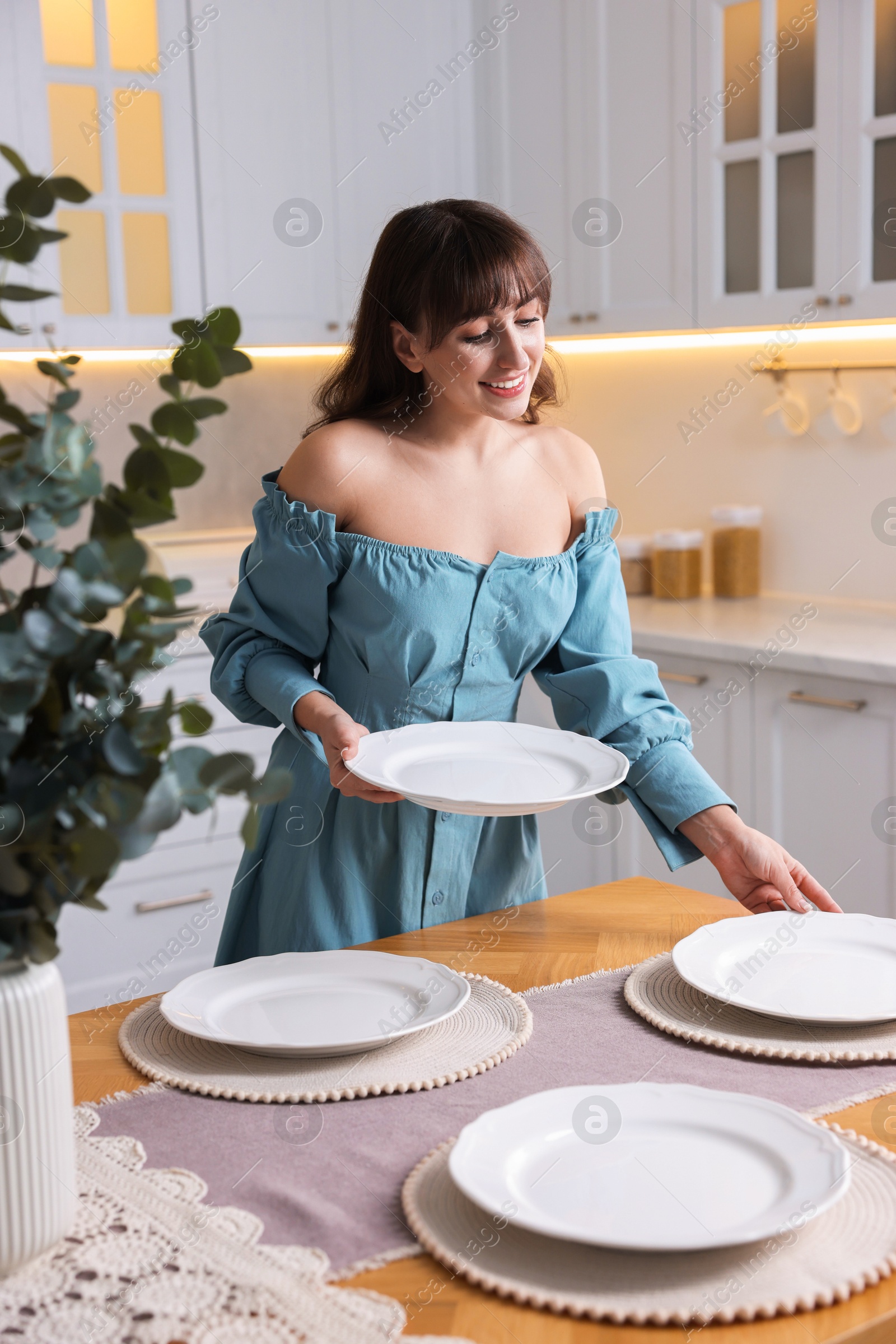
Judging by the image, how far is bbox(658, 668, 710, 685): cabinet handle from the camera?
2.60 m

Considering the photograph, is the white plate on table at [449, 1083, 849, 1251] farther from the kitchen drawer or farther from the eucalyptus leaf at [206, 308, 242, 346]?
the kitchen drawer

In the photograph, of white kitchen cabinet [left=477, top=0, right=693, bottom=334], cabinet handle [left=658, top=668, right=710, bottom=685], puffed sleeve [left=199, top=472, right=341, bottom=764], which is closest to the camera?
puffed sleeve [left=199, top=472, right=341, bottom=764]

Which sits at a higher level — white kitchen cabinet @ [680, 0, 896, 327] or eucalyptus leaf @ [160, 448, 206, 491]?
white kitchen cabinet @ [680, 0, 896, 327]

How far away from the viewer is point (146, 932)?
293 cm

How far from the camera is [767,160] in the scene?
2578 millimetres

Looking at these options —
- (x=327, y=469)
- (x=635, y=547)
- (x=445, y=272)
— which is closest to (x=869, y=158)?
(x=635, y=547)

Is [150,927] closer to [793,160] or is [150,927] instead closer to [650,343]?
[650,343]

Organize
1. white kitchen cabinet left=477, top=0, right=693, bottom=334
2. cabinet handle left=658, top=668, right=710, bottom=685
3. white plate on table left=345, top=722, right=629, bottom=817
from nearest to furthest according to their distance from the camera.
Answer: white plate on table left=345, top=722, right=629, bottom=817, cabinet handle left=658, top=668, right=710, bottom=685, white kitchen cabinet left=477, top=0, right=693, bottom=334

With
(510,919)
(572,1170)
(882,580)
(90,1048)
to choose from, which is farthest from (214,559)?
(572,1170)

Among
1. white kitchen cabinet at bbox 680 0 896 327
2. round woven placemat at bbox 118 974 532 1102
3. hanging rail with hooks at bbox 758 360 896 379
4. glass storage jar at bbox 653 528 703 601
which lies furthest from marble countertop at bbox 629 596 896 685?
round woven placemat at bbox 118 974 532 1102

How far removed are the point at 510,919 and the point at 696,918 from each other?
0.18 m

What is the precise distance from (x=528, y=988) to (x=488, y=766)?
0.77ft

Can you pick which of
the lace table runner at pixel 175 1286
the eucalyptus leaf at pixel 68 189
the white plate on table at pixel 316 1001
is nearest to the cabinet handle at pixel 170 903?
the white plate on table at pixel 316 1001

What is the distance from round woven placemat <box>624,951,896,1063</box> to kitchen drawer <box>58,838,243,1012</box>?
78.8 inches
